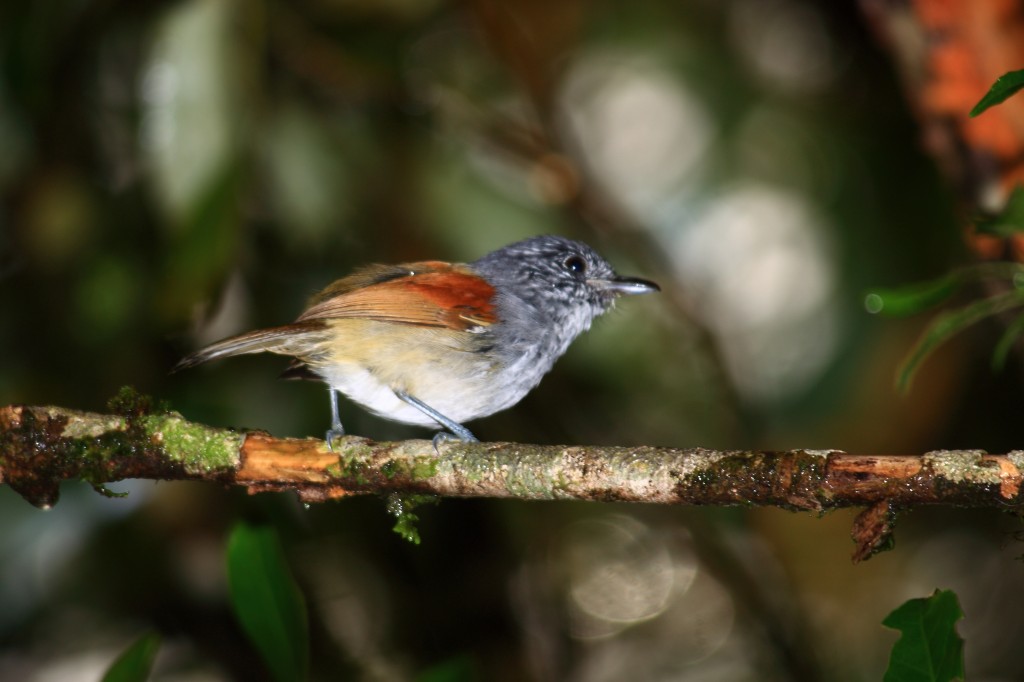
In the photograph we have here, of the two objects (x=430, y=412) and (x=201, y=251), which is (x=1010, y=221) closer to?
(x=430, y=412)

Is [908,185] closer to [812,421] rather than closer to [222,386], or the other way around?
[812,421]

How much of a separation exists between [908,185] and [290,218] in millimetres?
3780

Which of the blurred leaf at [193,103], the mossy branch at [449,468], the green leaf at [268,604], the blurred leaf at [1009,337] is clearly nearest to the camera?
the mossy branch at [449,468]

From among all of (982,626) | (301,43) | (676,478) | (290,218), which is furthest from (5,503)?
(982,626)

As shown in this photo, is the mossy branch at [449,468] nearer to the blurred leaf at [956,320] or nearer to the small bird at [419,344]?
the blurred leaf at [956,320]

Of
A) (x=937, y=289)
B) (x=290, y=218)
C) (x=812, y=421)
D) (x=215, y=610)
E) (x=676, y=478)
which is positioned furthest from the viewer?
(x=812, y=421)

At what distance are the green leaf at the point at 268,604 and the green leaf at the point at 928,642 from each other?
1.71 metres

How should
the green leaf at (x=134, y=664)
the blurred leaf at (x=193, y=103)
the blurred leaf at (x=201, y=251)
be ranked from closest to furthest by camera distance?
the green leaf at (x=134, y=664)
the blurred leaf at (x=201, y=251)
the blurred leaf at (x=193, y=103)

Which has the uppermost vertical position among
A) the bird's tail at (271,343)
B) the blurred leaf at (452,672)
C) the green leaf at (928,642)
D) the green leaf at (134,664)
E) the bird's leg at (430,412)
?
the green leaf at (928,642)

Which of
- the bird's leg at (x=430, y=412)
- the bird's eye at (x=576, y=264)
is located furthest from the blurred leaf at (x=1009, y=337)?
the bird's eye at (x=576, y=264)

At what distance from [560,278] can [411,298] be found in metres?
0.90

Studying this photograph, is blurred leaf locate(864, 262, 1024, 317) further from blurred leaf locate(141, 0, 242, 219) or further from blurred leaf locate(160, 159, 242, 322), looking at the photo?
blurred leaf locate(141, 0, 242, 219)

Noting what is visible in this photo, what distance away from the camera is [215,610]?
4715 mm

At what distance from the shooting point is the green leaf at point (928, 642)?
84.6 inches
